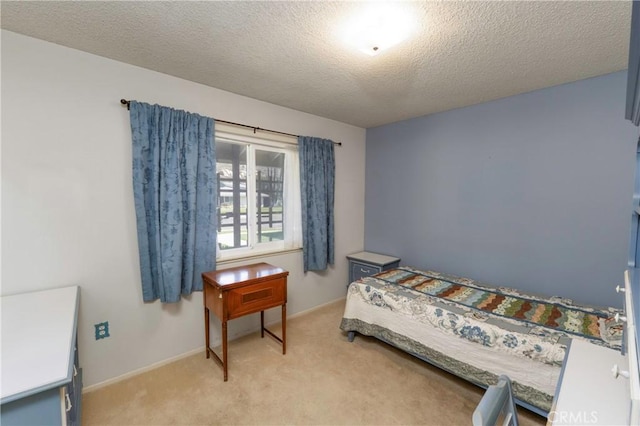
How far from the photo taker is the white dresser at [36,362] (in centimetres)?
91

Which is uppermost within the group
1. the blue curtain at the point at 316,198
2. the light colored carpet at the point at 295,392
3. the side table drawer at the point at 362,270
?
the blue curtain at the point at 316,198

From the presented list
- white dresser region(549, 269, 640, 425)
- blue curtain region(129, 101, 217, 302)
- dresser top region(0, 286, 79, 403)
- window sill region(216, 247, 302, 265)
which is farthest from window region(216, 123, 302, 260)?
white dresser region(549, 269, 640, 425)

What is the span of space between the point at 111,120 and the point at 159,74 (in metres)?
0.52

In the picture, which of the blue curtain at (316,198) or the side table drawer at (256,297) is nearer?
the side table drawer at (256,297)

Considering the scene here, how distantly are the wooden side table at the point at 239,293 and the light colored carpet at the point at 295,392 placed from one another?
0.18 meters

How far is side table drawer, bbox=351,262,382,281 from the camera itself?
3.35 meters

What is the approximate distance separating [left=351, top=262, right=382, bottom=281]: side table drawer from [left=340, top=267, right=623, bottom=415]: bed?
23.0 inches

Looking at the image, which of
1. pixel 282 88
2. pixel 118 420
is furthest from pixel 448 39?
pixel 118 420

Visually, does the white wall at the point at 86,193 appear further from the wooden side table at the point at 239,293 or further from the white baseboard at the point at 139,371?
the wooden side table at the point at 239,293

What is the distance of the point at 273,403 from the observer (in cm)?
187

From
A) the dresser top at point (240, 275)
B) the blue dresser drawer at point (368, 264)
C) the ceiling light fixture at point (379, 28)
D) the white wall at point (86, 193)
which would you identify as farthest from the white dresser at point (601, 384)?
the white wall at point (86, 193)

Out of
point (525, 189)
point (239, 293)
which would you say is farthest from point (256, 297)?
point (525, 189)

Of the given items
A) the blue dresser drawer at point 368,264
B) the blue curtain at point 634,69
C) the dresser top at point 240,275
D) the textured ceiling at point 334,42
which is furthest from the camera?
the blue dresser drawer at point 368,264

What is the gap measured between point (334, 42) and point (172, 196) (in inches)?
63.5
